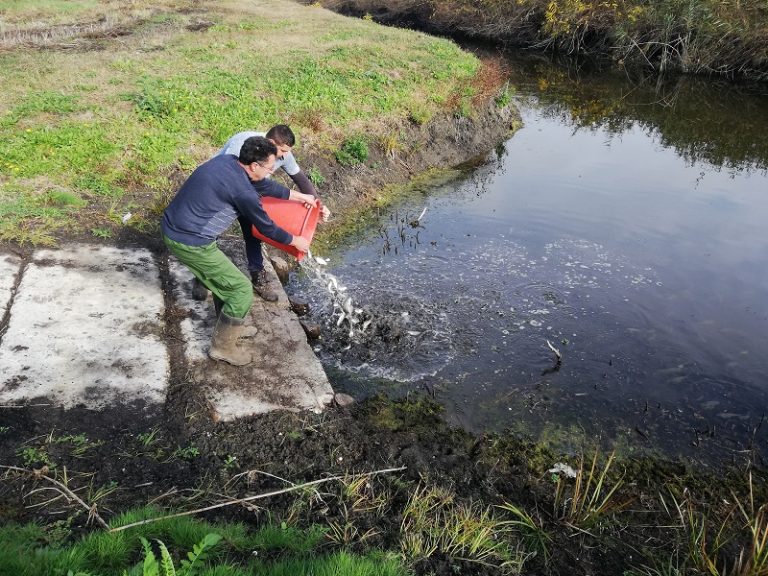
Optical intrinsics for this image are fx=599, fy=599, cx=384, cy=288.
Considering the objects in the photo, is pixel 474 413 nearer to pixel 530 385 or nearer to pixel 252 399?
pixel 530 385

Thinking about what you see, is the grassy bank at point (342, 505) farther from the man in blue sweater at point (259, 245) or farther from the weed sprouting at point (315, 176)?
the weed sprouting at point (315, 176)

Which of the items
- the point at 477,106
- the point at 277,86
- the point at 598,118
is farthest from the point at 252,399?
the point at 598,118

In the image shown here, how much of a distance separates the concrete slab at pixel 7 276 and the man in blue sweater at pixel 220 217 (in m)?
1.85

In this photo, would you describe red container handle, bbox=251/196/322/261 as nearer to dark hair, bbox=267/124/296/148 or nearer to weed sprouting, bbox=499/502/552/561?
dark hair, bbox=267/124/296/148

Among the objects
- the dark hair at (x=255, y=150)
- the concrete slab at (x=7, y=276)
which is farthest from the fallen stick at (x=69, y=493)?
the dark hair at (x=255, y=150)

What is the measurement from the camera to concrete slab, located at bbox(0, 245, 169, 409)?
4.59 meters

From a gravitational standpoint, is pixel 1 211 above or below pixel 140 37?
below

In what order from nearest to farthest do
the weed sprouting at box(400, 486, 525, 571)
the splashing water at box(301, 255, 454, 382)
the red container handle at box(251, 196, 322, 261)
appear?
the weed sprouting at box(400, 486, 525, 571) → the red container handle at box(251, 196, 322, 261) → the splashing water at box(301, 255, 454, 382)

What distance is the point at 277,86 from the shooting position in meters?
11.4

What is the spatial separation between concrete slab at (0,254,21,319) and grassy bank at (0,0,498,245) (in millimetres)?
360

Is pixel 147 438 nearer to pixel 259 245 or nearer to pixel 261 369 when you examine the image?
pixel 261 369

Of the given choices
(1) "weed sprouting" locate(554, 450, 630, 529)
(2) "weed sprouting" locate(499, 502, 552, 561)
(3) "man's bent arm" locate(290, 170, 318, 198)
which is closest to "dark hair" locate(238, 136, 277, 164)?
(3) "man's bent arm" locate(290, 170, 318, 198)

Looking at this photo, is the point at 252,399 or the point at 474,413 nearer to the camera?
the point at 252,399

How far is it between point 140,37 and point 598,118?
11884mm
